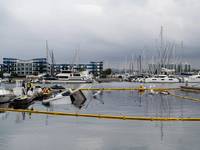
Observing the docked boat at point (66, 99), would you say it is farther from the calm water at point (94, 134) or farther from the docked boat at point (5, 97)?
the calm water at point (94, 134)

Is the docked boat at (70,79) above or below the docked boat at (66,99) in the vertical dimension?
above

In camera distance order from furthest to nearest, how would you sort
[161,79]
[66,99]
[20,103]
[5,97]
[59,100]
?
1. [161,79]
2. [66,99]
3. [59,100]
4. [5,97]
5. [20,103]

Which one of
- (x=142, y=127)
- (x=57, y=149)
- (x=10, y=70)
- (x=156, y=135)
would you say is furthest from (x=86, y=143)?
(x=10, y=70)

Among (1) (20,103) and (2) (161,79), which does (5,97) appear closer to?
(1) (20,103)

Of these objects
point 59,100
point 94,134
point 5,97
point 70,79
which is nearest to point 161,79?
point 70,79

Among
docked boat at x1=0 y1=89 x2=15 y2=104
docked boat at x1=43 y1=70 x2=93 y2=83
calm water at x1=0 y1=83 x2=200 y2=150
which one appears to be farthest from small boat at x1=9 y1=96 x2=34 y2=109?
docked boat at x1=43 y1=70 x2=93 y2=83

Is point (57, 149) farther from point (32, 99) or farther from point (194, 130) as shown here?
point (32, 99)

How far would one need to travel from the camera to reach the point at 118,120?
941 inches

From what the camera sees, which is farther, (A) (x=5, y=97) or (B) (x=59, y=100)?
(B) (x=59, y=100)

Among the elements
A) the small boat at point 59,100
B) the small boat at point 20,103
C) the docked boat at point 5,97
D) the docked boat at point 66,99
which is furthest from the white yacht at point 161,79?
the docked boat at point 5,97

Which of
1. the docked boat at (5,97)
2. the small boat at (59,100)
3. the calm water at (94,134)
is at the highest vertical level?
the docked boat at (5,97)

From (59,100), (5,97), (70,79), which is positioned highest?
(70,79)

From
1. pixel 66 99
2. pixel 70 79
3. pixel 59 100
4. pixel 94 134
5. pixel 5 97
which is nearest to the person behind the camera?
pixel 94 134

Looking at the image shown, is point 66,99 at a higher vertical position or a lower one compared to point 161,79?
lower
